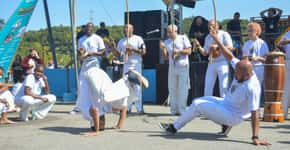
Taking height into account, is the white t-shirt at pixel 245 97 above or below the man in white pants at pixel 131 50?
below

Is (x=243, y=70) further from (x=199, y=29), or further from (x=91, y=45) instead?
(x=199, y=29)

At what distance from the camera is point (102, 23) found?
16234 mm

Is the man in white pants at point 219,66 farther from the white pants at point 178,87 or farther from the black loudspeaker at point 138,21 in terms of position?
the black loudspeaker at point 138,21

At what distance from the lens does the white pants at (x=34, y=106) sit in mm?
9547

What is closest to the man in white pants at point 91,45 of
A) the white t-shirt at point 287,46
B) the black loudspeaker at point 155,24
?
the white t-shirt at point 287,46

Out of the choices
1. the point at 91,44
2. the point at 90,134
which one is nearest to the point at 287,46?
the point at 91,44

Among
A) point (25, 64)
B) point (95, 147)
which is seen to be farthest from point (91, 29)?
point (25, 64)

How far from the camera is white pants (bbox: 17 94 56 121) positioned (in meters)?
9.55

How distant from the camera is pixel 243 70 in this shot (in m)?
6.41

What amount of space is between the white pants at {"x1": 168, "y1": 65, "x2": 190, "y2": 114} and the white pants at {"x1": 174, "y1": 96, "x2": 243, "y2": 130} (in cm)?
333

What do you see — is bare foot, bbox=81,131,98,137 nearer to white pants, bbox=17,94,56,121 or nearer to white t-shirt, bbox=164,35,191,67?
white pants, bbox=17,94,56,121

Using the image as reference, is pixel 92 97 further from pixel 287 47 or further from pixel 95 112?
pixel 287 47

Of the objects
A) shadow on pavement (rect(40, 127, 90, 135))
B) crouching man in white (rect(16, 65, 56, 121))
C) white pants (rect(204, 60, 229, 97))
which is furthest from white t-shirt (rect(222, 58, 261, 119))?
crouching man in white (rect(16, 65, 56, 121))

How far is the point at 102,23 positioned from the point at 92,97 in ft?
29.0
